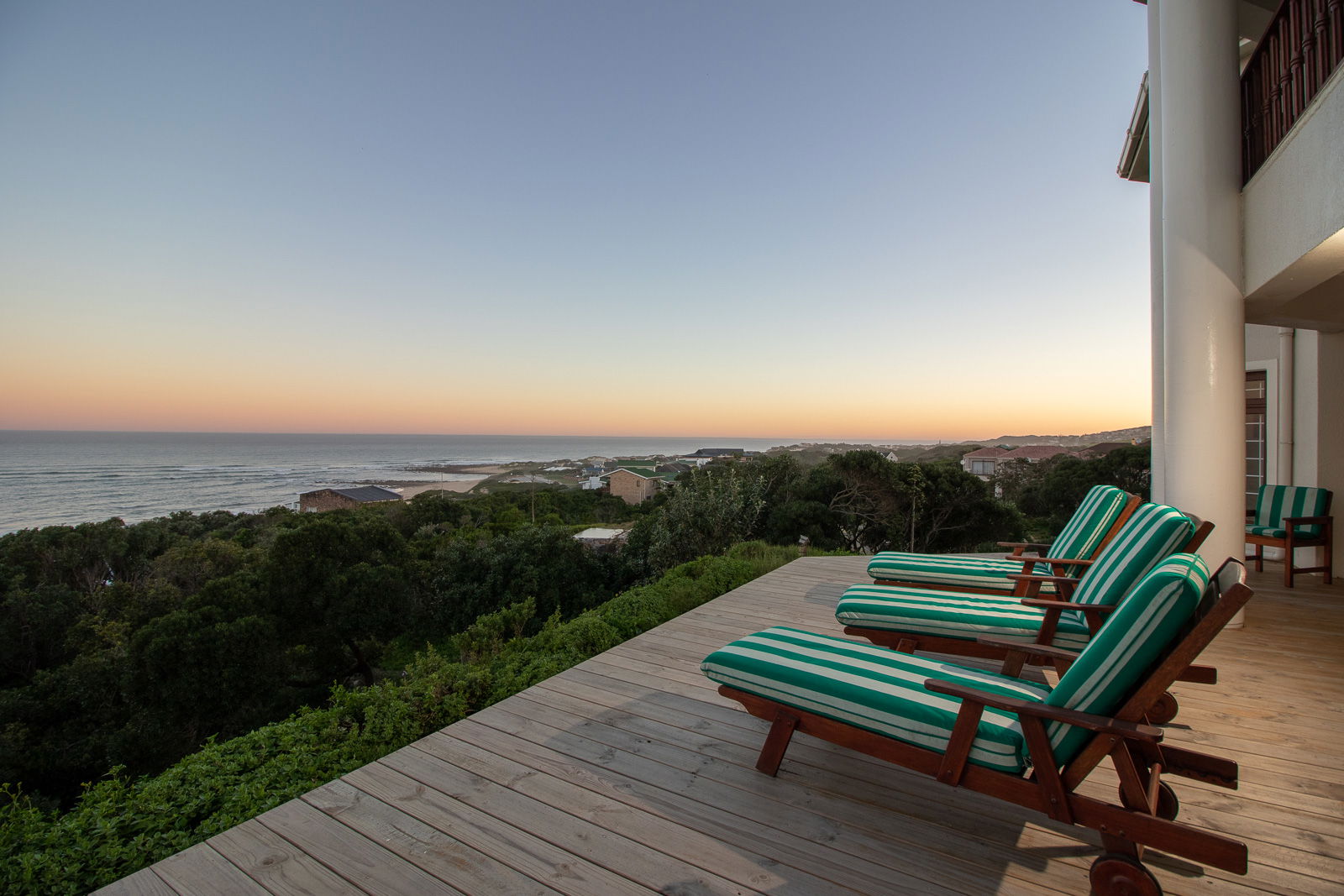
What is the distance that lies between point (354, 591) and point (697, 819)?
44.3ft

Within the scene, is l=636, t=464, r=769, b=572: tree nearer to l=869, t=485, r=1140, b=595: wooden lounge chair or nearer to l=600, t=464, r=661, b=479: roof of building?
l=869, t=485, r=1140, b=595: wooden lounge chair

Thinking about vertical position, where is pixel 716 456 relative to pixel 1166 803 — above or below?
above

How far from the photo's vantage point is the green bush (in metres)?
1.83

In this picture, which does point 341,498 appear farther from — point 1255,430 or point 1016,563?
point 1255,430

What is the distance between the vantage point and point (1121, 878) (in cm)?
142

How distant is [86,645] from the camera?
1285cm

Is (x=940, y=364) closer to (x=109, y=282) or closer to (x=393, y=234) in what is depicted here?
(x=393, y=234)

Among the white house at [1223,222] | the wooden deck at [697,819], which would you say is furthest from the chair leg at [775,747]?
the white house at [1223,222]

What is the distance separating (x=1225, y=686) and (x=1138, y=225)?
863 cm

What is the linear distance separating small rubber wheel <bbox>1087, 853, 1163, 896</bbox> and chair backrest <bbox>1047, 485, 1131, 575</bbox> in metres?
2.66

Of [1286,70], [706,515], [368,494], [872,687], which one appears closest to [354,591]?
[706,515]

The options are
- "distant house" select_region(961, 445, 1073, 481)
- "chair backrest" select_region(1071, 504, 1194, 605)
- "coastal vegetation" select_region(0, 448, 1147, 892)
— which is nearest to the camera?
"chair backrest" select_region(1071, 504, 1194, 605)

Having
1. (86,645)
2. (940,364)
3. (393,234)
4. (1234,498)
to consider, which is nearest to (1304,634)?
(1234,498)

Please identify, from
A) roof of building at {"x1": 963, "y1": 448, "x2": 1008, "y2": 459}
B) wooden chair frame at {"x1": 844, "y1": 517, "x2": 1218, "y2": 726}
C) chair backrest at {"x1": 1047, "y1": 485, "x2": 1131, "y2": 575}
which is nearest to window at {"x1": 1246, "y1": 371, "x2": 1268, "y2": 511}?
chair backrest at {"x1": 1047, "y1": 485, "x2": 1131, "y2": 575}
